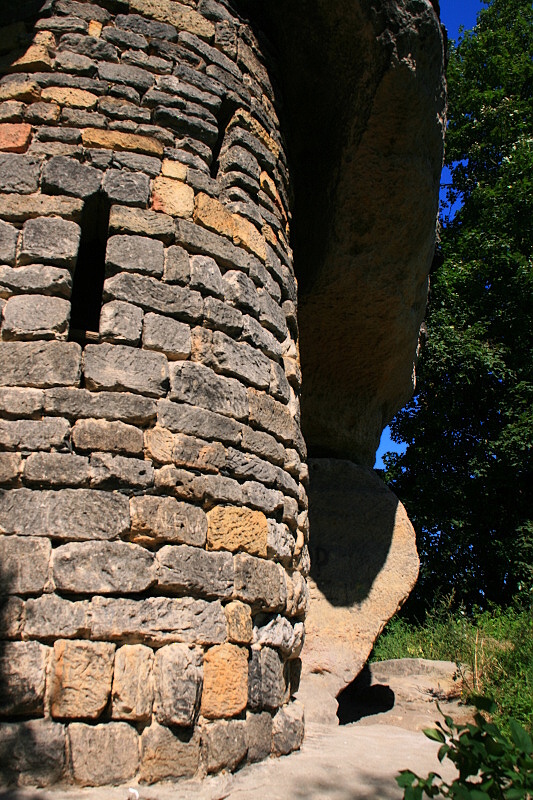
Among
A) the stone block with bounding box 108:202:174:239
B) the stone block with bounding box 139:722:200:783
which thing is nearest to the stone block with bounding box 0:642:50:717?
the stone block with bounding box 139:722:200:783

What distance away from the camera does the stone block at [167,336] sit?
8.83ft

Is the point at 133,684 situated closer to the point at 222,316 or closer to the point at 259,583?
the point at 259,583

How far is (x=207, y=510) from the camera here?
8.54 feet

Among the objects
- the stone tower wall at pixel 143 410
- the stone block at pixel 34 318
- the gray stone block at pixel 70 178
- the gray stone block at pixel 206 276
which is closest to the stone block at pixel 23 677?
the stone tower wall at pixel 143 410

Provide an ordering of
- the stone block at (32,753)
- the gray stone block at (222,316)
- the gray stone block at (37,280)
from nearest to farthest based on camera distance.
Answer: the stone block at (32,753) < the gray stone block at (37,280) < the gray stone block at (222,316)

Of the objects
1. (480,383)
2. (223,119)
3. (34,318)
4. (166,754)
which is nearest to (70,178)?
(34,318)

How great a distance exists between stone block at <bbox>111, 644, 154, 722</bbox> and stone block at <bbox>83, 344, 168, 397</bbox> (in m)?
0.93

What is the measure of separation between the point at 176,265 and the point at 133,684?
1644 millimetres

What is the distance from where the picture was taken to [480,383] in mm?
10742

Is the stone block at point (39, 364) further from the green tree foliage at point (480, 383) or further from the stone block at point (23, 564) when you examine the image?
the green tree foliage at point (480, 383)

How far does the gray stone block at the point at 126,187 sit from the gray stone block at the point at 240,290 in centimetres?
49

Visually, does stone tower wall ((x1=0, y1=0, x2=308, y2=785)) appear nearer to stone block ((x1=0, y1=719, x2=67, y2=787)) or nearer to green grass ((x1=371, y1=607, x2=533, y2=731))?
stone block ((x1=0, y1=719, x2=67, y2=787))

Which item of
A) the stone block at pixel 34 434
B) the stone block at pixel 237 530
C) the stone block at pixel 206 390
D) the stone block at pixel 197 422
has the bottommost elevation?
the stone block at pixel 237 530

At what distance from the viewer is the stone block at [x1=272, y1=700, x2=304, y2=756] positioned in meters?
2.60
